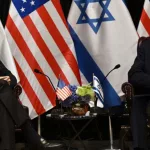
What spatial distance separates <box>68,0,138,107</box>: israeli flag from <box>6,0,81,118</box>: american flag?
14cm

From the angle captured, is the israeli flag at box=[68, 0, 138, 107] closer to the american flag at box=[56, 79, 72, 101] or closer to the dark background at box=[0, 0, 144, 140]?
the dark background at box=[0, 0, 144, 140]

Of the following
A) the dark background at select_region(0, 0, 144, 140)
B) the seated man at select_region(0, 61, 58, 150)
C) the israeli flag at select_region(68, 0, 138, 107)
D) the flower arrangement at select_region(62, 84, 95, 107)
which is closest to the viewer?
the seated man at select_region(0, 61, 58, 150)

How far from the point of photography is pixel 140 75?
141 inches

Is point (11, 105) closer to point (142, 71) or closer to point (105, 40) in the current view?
point (142, 71)

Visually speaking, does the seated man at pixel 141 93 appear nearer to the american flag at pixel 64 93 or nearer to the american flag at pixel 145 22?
the american flag at pixel 64 93

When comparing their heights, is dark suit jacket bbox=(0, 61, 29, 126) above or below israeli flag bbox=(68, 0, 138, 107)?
below

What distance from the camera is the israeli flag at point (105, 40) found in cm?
457

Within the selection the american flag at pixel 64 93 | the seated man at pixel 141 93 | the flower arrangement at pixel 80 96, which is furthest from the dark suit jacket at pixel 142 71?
the american flag at pixel 64 93

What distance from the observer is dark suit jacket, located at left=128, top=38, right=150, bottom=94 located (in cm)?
355

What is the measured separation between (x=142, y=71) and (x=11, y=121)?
4.02 feet

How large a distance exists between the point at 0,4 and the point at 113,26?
1425mm

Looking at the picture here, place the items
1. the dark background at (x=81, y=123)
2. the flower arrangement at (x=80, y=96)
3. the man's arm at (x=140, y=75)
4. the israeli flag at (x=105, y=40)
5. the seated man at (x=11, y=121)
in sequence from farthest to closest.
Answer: the dark background at (x=81, y=123) → the israeli flag at (x=105, y=40) → the flower arrangement at (x=80, y=96) → the man's arm at (x=140, y=75) → the seated man at (x=11, y=121)

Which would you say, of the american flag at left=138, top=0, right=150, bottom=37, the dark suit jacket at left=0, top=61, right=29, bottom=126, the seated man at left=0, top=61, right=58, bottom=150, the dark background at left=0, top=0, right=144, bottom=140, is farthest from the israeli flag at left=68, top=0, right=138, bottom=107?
the dark suit jacket at left=0, top=61, right=29, bottom=126

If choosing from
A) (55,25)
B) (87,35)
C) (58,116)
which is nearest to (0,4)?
(55,25)
